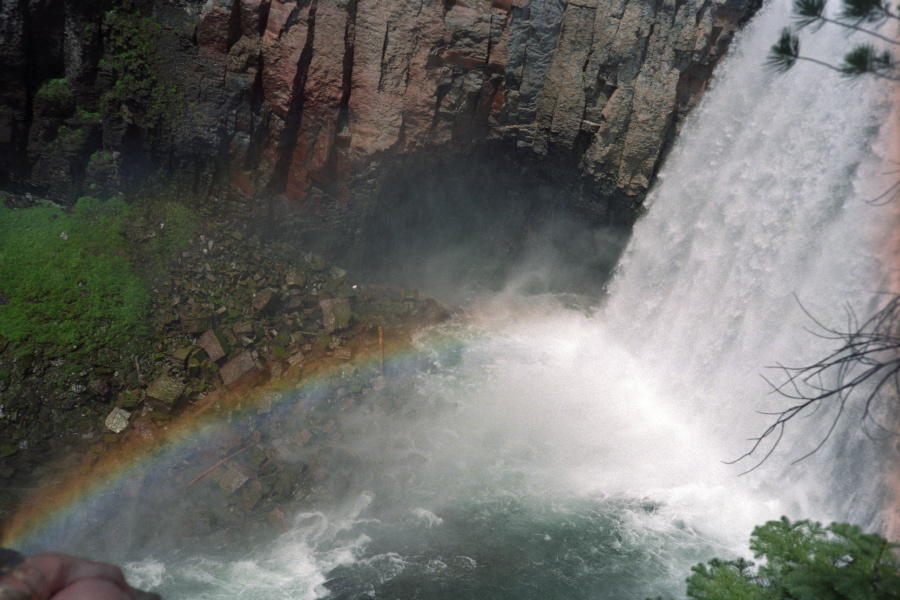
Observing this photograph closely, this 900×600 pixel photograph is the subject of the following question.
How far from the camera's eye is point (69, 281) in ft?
45.9

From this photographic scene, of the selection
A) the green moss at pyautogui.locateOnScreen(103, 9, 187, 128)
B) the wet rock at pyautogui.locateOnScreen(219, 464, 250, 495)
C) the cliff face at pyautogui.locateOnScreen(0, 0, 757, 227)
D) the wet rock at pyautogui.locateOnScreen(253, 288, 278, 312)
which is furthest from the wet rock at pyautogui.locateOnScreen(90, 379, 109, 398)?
the green moss at pyautogui.locateOnScreen(103, 9, 187, 128)

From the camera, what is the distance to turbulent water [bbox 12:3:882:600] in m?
11.0

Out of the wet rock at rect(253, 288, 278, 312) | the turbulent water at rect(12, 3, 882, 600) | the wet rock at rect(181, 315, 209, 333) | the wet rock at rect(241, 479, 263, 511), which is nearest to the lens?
the turbulent water at rect(12, 3, 882, 600)

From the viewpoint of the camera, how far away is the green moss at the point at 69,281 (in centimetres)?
1323

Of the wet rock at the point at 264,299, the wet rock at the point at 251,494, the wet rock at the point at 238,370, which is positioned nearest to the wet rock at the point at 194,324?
the wet rock at the point at 238,370

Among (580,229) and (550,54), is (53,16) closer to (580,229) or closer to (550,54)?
(550,54)

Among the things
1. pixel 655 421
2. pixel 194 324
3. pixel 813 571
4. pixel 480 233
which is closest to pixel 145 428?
pixel 194 324

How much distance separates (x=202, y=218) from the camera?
52.3 feet

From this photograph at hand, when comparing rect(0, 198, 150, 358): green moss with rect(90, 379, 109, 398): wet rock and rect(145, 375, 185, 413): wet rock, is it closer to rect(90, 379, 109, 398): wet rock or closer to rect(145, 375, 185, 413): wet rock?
rect(90, 379, 109, 398): wet rock

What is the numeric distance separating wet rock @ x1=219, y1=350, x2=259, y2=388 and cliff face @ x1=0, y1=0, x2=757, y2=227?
15.6ft

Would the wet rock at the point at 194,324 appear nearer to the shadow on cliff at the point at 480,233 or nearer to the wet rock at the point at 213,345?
the wet rock at the point at 213,345

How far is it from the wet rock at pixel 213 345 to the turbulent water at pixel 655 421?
4178mm

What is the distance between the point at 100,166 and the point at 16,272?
338cm

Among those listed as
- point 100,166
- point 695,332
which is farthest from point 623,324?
point 100,166
